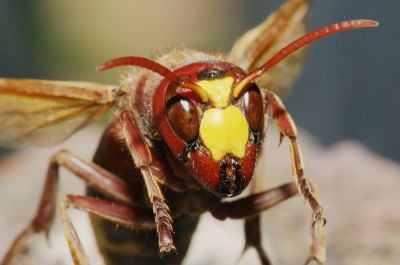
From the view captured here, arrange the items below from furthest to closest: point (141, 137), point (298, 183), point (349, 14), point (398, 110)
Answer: point (349, 14) → point (398, 110) → point (141, 137) → point (298, 183)

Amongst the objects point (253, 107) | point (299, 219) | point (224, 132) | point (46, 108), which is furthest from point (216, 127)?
point (299, 219)

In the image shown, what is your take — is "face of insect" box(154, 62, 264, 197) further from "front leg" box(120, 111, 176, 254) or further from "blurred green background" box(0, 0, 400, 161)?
"blurred green background" box(0, 0, 400, 161)

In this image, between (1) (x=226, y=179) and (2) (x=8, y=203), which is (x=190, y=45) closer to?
(1) (x=226, y=179)

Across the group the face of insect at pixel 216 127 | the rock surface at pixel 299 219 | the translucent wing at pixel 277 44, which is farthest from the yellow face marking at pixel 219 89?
the rock surface at pixel 299 219

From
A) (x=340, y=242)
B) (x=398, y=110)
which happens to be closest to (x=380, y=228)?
(x=340, y=242)

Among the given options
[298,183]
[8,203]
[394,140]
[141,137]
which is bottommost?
[394,140]

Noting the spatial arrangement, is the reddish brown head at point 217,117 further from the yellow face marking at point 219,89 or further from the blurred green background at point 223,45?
the blurred green background at point 223,45

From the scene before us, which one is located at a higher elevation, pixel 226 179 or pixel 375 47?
pixel 226 179

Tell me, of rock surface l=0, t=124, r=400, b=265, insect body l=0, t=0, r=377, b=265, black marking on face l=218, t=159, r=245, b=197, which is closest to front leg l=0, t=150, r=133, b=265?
insect body l=0, t=0, r=377, b=265

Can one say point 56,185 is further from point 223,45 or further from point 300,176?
point 223,45
